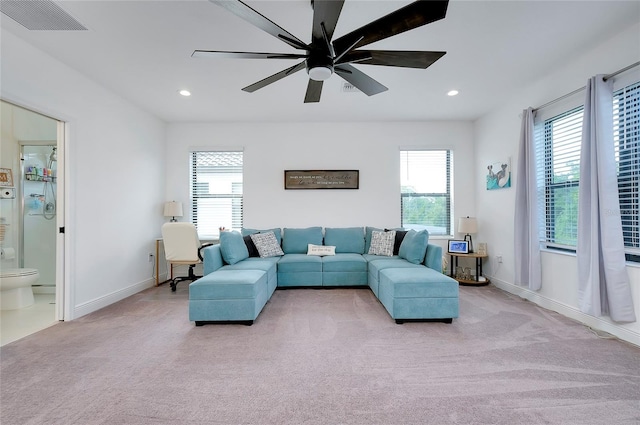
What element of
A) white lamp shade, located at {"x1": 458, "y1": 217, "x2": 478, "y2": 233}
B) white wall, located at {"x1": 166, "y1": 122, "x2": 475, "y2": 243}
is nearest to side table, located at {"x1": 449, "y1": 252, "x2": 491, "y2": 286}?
white lamp shade, located at {"x1": 458, "y1": 217, "x2": 478, "y2": 233}

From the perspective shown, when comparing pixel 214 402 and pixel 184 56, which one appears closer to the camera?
pixel 214 402

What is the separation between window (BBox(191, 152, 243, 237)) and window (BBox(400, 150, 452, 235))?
9.89 feet

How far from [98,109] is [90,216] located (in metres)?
1.33

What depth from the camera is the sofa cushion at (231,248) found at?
11.5 feet

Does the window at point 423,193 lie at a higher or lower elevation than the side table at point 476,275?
higher

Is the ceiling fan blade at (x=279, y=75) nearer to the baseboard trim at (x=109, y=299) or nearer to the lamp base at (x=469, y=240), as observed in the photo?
the baseboard trim at (x=109, y=299)

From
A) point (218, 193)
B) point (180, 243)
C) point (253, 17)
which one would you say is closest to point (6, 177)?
point (180, 243)

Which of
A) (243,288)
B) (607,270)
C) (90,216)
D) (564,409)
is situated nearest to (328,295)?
(243,288)

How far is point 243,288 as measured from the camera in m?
2.72

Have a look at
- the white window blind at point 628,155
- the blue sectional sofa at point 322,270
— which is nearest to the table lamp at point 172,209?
the blue sectional sofa at point 322,270

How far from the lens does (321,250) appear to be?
4352 millimetres

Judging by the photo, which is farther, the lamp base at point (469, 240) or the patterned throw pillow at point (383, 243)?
the lamp base at point (469, 240)

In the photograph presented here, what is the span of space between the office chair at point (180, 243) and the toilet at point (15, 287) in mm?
1471

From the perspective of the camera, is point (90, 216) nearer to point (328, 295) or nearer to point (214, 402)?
point (214, 402)
